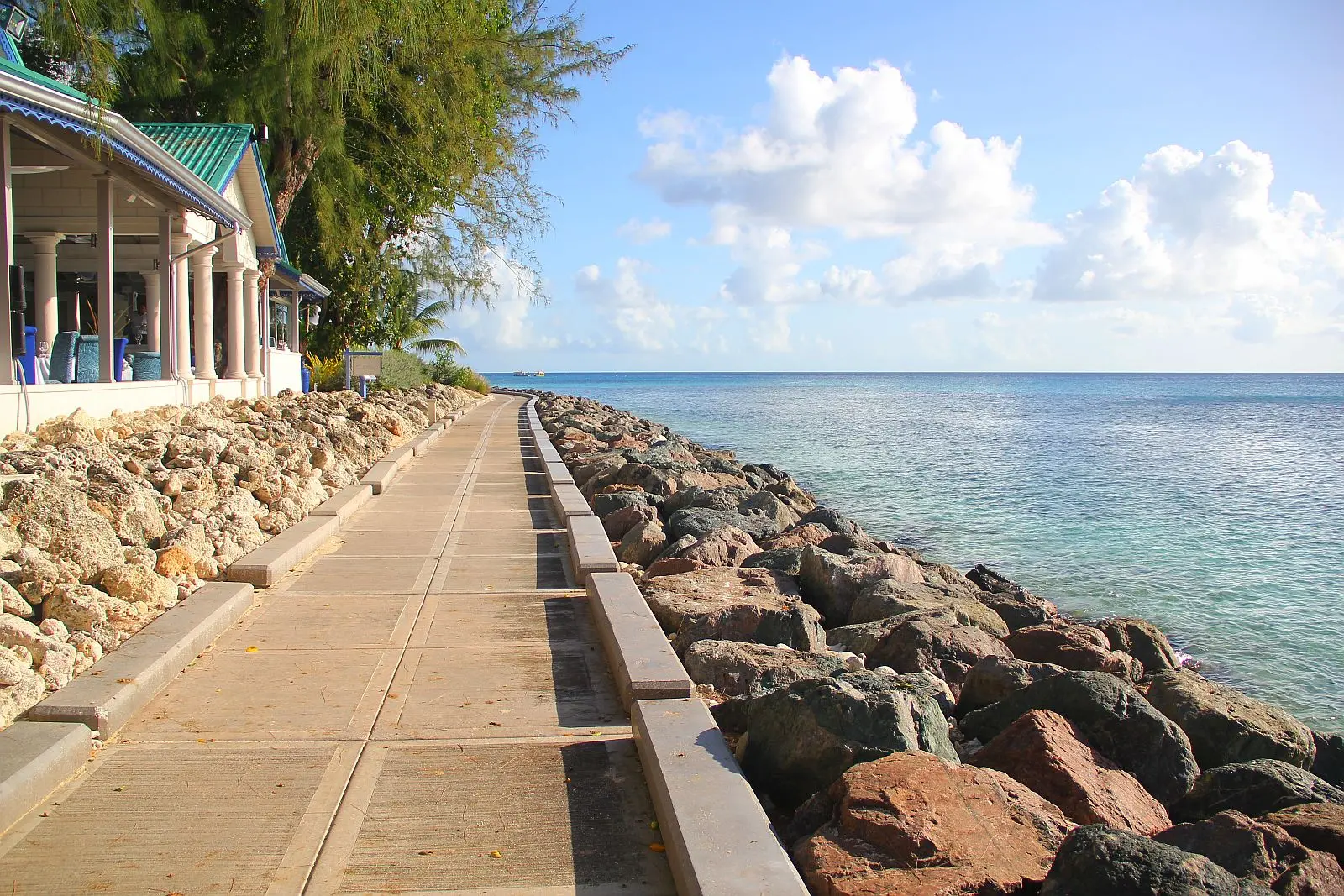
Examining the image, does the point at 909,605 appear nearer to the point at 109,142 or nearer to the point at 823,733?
the point at 823,733

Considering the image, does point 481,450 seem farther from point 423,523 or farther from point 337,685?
point 337,685

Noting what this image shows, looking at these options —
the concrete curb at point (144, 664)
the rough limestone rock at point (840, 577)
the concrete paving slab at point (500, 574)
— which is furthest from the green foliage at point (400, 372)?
the concrete curb at point (144, 664)

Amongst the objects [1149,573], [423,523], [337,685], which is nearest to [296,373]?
[423,523]

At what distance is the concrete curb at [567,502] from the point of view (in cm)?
938

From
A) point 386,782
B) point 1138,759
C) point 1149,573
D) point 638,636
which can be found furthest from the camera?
point 1149,573

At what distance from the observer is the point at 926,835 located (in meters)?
3.38

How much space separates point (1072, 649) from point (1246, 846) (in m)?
3.33

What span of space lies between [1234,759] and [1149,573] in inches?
326

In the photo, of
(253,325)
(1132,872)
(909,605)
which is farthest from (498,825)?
(253,325)

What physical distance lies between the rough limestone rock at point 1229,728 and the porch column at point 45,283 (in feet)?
43.6

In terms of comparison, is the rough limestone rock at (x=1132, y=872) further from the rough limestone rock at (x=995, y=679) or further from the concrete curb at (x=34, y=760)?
the concrete curb at (x=34, y=760)

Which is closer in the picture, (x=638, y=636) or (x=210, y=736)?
(x=210, y=736)

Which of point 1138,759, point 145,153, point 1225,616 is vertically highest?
point 145,153

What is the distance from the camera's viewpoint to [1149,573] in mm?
12945
